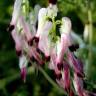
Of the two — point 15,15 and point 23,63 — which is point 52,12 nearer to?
point 15,15

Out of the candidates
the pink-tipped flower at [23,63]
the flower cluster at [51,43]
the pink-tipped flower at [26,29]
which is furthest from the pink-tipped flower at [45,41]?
the pink-tipped flower at [23,63]

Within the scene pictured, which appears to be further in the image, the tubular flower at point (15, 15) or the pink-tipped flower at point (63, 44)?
the tubular flower at point (15, 15)

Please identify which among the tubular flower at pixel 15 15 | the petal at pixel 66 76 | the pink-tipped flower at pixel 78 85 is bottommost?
the pink-tipped flower at pixel 78 85

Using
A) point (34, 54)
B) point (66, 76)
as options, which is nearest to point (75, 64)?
point (66, 76)

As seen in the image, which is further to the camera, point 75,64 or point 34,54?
point 34,54

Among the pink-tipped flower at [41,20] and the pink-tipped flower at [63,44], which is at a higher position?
the pink-tipped flower at [41,20]

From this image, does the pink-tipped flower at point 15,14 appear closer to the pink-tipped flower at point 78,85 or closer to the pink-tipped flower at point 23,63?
the pink-tipped flower at point 23,63

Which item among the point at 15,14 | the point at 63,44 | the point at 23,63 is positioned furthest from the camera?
the point at 23,63

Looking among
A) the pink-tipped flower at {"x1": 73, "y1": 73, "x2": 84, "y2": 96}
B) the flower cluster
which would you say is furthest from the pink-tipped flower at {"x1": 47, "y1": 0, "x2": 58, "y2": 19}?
the pink-tipped flower at {"x1": 73, "y1": 73, "x2": 84, "y2": 96}

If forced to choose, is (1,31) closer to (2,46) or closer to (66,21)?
(2,46)

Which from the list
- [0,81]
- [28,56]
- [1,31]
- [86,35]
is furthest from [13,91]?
[28,56]
